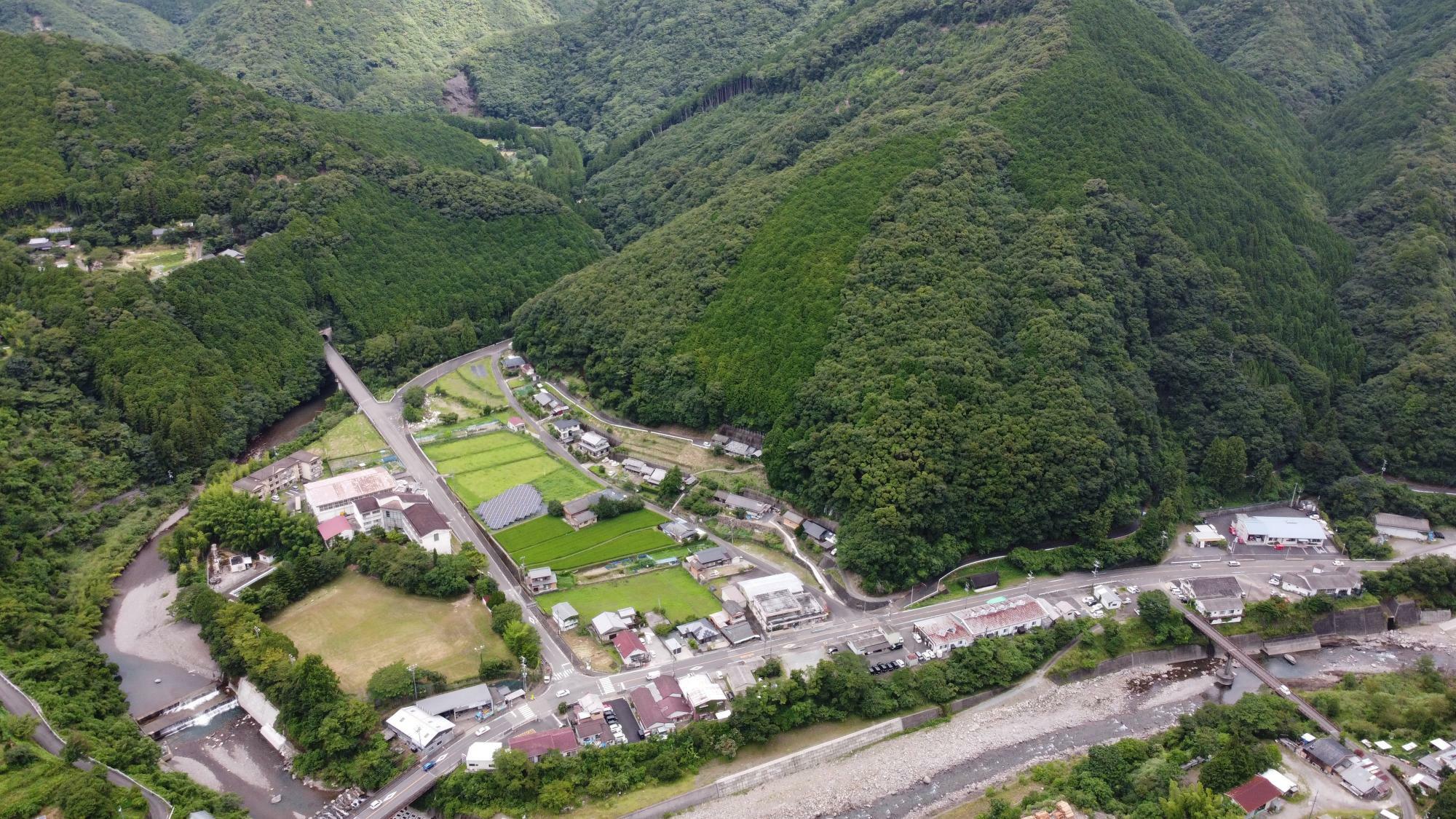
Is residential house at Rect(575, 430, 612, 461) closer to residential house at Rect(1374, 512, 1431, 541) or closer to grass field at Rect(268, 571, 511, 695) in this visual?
grass field at Rect(268, 571, 511, 695)

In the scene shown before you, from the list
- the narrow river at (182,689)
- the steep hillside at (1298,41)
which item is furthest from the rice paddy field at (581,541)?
the steep hillside at (1298,41)

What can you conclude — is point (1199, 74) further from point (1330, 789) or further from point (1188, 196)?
point (1330, 789)

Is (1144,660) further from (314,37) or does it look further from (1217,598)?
(314,37)

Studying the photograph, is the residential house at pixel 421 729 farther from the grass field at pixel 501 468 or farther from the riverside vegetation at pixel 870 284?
the grass field at pixel 501 468

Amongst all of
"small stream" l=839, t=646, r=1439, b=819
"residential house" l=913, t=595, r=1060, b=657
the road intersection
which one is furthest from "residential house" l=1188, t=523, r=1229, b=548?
"residential house" l=913, t=595, r=1060, b=657

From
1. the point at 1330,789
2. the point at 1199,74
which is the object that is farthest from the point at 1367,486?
the point at 1199,74
